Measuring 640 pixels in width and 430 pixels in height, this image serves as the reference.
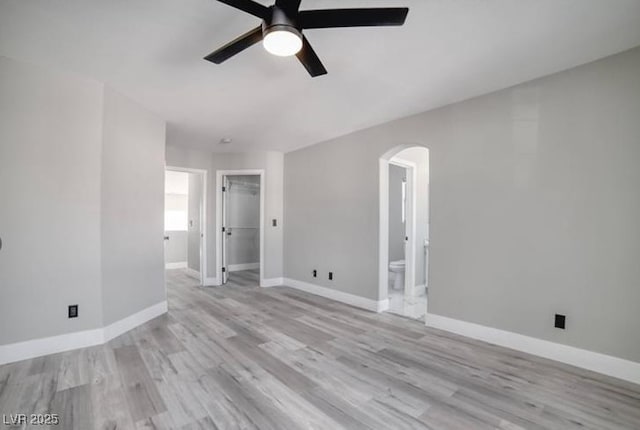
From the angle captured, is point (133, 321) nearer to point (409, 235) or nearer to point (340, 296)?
point (340, 296)

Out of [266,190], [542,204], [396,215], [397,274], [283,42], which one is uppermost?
[283,42]

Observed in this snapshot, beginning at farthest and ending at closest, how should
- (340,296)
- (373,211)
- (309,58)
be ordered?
(340,296)
(373,211)
(309,58)

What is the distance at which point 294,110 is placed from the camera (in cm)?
337

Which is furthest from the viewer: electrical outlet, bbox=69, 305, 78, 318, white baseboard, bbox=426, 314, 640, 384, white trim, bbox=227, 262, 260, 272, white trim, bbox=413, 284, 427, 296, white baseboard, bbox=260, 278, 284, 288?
white trim, bbox=227, 262, 260, 272

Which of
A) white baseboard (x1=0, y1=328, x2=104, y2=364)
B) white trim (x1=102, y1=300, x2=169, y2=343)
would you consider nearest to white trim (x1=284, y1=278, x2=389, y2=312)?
white trim (x1=102, y1=300, x2=169, y2=343)

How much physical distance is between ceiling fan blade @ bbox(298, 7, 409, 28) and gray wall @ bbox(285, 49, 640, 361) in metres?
1.92

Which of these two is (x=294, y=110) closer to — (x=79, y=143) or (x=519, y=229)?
(x=79, y=143)

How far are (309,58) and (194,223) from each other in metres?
5.58

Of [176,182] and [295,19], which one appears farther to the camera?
[176,182]

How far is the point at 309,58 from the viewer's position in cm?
183

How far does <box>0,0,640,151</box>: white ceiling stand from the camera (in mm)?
1792

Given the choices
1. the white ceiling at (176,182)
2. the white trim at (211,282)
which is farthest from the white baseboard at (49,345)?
the white ceiling at (176,182)

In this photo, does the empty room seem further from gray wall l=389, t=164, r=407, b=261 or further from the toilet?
gray wall l=389, t=164, r=407, b=261

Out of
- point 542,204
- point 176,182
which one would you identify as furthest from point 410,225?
point 176,182
